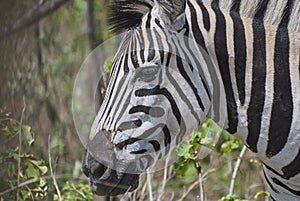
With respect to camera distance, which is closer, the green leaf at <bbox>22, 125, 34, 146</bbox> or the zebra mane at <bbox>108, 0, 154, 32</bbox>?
the zebra mane at <bbox>108, 0, 154, 32</bbox>

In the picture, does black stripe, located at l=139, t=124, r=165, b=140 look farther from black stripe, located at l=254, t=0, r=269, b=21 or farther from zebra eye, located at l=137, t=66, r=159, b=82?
black stripe, located at l=254, t=0, r=269, b=21

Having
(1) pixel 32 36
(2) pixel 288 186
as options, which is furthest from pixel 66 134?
(2) pixel 288 186

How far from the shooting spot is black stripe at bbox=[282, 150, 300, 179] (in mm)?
3182

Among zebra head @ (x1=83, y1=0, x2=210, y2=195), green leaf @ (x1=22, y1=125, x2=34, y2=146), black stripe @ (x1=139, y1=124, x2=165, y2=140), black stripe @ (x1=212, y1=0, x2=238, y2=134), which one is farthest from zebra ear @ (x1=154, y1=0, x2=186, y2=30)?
green leaf @ (x1=22, y1=125, x2=34, y2=146)

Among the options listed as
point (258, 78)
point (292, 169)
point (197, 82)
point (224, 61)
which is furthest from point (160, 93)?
point (292, 169)

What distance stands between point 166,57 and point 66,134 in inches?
161

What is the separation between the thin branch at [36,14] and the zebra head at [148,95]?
323 centimetres

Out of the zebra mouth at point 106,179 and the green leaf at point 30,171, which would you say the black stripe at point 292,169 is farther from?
the green leaf at point 30,171

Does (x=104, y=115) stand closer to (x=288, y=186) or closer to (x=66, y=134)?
(x=288, y=186)

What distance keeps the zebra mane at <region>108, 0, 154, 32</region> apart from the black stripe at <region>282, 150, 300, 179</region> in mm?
826

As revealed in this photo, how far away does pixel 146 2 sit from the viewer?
10.3 ft

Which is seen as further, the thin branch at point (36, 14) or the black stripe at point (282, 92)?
the thin branch at point (36, 14)

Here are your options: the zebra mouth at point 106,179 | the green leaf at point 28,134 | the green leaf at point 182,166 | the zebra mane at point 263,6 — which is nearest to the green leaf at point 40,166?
the green leaf at point 28,134

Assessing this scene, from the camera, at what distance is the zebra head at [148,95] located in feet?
10.1
